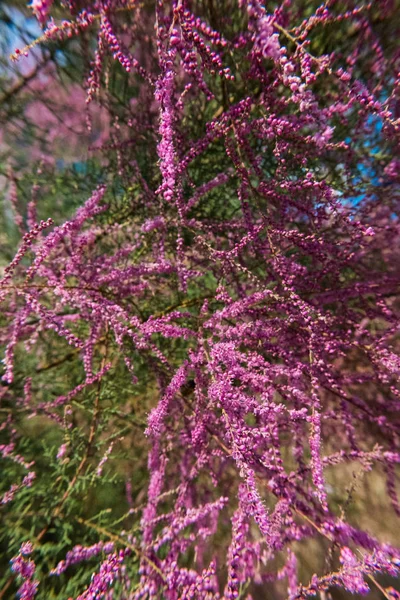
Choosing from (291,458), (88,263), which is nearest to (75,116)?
(88,263)

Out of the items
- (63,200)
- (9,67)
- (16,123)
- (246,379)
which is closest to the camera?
(246,379)

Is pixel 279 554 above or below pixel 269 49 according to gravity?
below

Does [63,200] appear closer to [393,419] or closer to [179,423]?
[179,423]

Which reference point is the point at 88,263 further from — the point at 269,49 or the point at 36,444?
the point at 36,444

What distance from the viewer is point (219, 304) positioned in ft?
6.18

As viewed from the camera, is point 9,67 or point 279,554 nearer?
point 9,67

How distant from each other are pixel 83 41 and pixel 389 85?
56.6 inches

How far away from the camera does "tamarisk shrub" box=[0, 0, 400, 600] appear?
1070 millimetres

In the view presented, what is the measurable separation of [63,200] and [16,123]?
568 mm

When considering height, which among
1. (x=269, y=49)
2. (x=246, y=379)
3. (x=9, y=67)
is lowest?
(x=246, y=379)

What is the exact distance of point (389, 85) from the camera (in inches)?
61.6

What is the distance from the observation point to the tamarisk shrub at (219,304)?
1.07m

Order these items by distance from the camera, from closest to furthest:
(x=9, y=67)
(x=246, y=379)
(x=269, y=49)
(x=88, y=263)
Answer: (x=269, y=49)
(x=246, y=379)
(x=88, y=263)
(x=9, y=67)

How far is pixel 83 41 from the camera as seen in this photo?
1.58 meters
